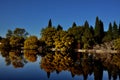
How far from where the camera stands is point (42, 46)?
95438 mm

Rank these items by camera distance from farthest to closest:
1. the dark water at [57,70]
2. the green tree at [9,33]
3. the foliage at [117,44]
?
the green tree at [9,33], the foliage at [117,44], the dark water at [57,70]

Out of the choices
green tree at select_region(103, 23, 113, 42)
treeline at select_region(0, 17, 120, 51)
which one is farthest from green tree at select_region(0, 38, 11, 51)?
green tree at select_region(103, 23, 113, 42)

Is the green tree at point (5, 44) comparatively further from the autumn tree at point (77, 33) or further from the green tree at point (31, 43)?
the autumn tree at point (77, 33)

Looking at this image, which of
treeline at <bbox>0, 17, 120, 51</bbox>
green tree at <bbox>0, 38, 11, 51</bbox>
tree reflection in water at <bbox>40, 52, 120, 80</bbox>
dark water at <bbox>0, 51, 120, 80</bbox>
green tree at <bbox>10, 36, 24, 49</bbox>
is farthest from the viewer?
green tree at <bbox>0, 38, 11, 51</bbox>

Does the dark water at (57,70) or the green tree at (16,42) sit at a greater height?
the green tree at (16,42)

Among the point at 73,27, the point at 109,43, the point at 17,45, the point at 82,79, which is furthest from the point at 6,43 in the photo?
the point at 82,79

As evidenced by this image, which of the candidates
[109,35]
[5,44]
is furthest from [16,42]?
[109,35]

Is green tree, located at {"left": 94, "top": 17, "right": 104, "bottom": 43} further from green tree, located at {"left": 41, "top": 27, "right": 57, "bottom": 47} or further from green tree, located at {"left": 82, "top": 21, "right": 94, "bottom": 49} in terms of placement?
green tree, located at {"left": 41, "top": 27, "right": 57, "bottom": 47}

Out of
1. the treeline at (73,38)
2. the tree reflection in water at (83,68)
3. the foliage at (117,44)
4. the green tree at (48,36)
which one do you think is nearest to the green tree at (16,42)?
the treeline at (73,38)

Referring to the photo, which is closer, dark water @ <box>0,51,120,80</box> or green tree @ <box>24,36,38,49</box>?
dark water @ <box>0,51,120,80</box>

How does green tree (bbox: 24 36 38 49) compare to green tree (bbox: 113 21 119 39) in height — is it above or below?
below

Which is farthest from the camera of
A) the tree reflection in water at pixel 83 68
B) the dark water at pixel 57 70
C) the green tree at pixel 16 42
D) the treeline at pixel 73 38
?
the green tree at pixel 16 42

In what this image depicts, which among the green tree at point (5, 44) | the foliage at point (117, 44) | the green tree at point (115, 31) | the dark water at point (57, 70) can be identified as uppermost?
the green tree at point (115, 31)

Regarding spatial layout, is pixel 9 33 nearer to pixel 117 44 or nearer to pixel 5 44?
pixel 5 44
